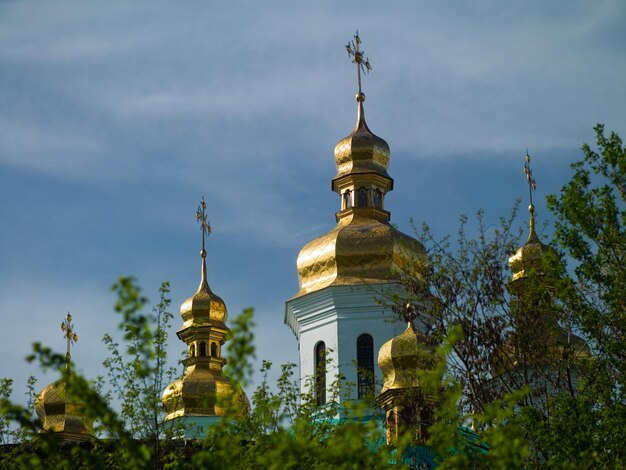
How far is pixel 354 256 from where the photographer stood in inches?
1131

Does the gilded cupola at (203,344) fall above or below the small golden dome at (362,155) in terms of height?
below

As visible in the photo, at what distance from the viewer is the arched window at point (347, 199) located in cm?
3120

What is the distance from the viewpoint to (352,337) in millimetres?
28109

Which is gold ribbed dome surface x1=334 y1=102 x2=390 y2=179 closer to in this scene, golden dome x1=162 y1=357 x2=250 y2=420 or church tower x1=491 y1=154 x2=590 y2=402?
golden dome x1=162 y1=357 x2=250 y2=420

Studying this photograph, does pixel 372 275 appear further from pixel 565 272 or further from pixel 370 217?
pixel 565 272

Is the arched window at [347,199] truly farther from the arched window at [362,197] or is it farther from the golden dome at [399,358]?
the golden dome at [399,358]

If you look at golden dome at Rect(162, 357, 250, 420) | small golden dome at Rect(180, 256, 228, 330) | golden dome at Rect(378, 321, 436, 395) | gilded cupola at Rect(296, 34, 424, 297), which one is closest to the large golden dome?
gilded cupola at Rect(296, 34, 424, 297)

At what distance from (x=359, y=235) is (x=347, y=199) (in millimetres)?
2512

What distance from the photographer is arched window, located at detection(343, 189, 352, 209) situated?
1228 inches

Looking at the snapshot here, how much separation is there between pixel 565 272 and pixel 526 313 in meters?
3.55

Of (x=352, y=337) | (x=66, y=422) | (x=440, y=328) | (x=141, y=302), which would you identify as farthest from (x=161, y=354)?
(x=66, y=422)

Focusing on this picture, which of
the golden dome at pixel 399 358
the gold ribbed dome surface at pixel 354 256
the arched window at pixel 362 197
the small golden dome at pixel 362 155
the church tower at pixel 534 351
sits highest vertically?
the small golden dome at pixel 362 155

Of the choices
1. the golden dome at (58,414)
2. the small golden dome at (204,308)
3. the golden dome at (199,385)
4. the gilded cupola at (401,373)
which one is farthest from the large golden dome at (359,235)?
the golden dome at (58,414)

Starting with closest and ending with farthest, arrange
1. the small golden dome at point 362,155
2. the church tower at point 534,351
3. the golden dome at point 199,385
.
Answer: the church tower at point 534,351, the golden dome at point 199,385, the small golden dome at point 362,155
